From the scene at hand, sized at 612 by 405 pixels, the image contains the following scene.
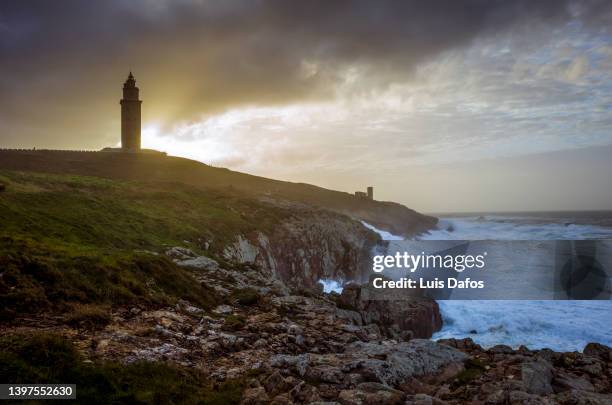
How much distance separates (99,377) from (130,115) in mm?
70693

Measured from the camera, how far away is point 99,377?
283 inches

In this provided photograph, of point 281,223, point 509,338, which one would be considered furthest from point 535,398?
point 281,223

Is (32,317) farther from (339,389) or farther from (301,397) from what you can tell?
(339,389)

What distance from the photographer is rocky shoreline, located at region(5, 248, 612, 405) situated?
8195 millimetres

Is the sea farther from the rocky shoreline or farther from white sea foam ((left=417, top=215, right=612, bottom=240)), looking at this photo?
white sea foam ((left=417, top=215, right=612, bottom=240))

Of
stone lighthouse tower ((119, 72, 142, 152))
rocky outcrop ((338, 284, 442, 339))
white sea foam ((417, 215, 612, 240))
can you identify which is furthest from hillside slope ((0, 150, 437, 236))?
rocky outcrop ((338, 284, 442, 339))

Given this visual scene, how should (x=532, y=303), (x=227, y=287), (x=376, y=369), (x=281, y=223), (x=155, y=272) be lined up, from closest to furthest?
(x=376, y=369)
(x=155, y=272)
(x=227, y=287)
(x=532, y=303)
(x=281, y=223)

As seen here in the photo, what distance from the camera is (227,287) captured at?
16.3 meters

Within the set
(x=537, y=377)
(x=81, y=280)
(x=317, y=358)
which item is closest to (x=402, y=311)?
(x=537, y=377)

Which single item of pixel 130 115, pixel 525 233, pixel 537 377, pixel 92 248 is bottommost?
pixel 525 233

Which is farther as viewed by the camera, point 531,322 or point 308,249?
point 308,249

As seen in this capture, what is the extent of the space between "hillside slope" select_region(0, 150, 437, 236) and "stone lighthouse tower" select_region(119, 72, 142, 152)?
14.3 feet

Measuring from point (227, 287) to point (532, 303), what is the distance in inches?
981

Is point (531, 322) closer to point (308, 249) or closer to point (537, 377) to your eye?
point (537, 377)
